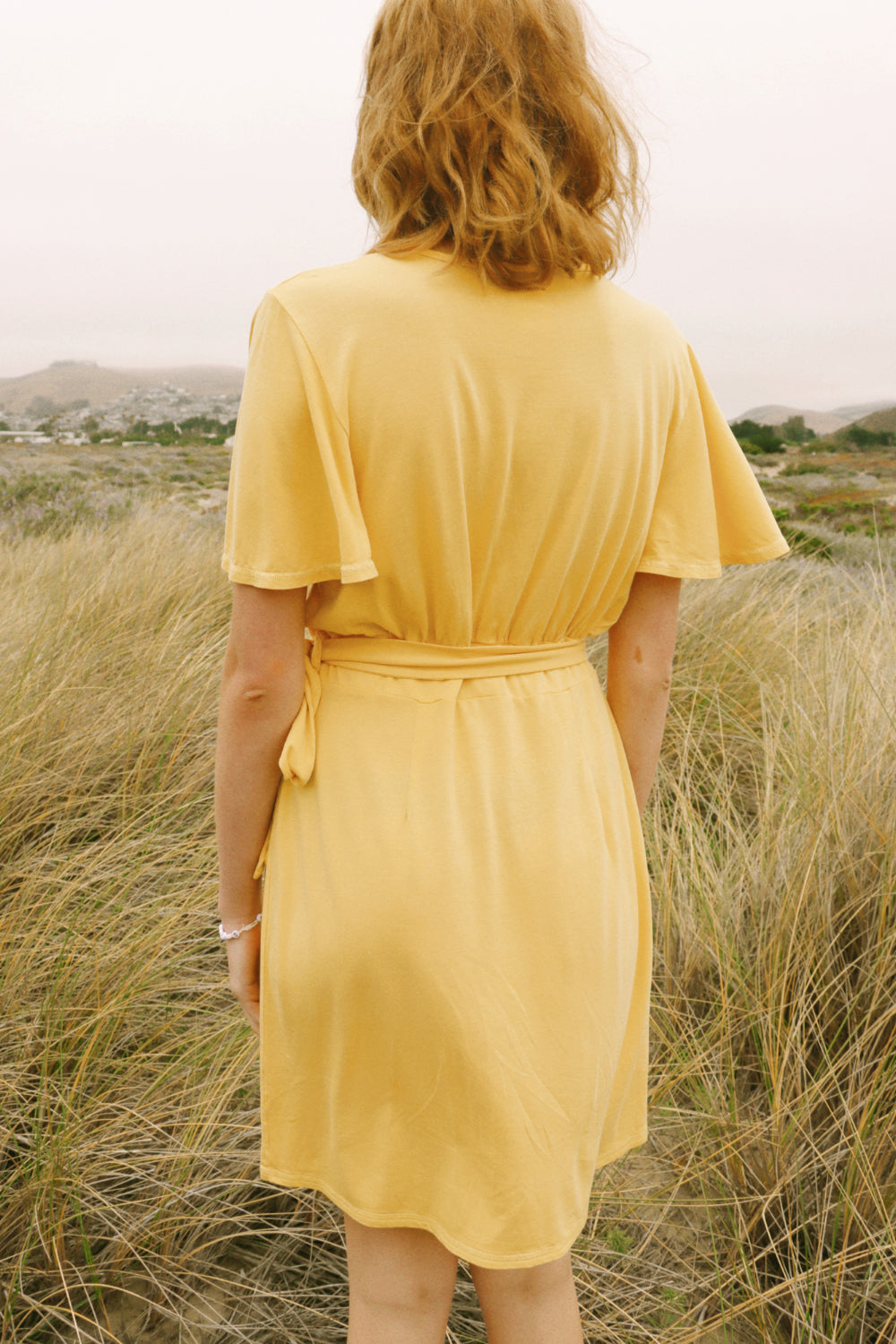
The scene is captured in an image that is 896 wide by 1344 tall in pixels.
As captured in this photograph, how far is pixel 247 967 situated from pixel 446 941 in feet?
1.20

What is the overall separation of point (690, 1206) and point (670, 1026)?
36 centimetres

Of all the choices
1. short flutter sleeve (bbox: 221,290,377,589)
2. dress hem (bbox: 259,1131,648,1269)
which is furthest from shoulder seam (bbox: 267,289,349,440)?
dress hem (bbox: 259,1131,648,1269)

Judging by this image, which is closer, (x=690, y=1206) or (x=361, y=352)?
(x=361, y=352)

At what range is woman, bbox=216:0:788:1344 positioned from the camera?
93 centimetres

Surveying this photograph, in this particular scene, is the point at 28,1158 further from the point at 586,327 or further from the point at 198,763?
the point at 586,327

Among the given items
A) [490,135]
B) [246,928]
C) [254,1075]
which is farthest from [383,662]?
[254,1075]

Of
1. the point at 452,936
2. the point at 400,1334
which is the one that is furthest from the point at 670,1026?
the point at 452,936

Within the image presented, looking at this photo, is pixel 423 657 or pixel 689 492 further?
pixel 689 492

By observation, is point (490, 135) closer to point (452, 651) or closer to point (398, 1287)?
point (452, 651)

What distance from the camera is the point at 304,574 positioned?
966 millimetres

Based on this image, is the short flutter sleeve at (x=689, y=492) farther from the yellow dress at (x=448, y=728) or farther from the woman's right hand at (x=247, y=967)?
the woman's right hand at (x=247, y=967)

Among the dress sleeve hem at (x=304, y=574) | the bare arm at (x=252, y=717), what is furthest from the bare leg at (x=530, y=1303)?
the dress sleeve hem at (x=304, y=574)

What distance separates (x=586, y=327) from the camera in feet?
3.22

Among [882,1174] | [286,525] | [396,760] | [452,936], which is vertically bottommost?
[882,1174]
